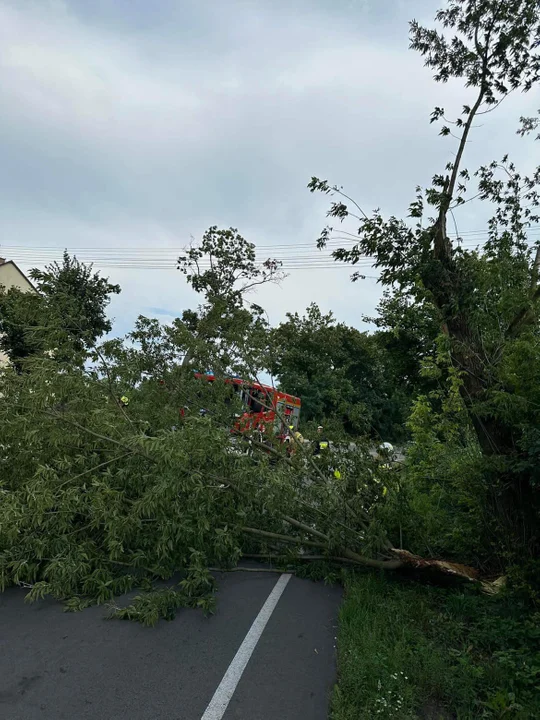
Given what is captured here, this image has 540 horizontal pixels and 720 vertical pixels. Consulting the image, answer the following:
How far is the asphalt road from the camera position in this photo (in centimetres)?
308

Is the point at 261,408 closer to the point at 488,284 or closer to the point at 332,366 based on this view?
the point at 488,284

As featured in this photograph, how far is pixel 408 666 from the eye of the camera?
11.6 feet

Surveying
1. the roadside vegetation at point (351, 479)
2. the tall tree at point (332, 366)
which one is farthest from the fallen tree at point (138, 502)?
the tall tree at point (332, 366)

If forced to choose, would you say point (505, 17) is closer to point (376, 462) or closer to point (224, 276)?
point (376, 462)

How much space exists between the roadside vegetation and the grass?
18 mm

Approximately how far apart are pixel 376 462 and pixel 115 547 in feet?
10.6

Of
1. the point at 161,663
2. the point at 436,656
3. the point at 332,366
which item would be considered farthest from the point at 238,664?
the point at 332,366

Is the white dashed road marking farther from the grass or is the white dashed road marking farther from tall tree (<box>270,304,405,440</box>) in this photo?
tall tree (<box>270,304,405,440</box>)

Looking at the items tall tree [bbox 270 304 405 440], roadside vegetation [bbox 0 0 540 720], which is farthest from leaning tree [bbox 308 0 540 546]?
tall tree [bbox 270 304 405 440]

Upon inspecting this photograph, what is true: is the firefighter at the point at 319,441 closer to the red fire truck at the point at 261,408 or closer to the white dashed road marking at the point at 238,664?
the red fire truck at the point at 261,408

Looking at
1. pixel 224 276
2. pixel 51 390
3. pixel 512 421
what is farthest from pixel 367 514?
pixel 224 276

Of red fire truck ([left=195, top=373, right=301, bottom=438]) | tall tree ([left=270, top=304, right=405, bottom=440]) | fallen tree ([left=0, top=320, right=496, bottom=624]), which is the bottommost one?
fallen tree ([left=0, top=320, right=496, bottom=624])

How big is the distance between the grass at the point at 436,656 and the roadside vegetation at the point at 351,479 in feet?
0.06

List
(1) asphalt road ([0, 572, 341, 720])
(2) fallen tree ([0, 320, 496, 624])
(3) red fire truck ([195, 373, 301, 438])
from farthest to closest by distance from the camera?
1. (3) red fire truck ([195, 373, 301, 438])
2. (2) fallen tree ([0, 320, 496, 624])
3. (1) asphalt road ([0, 572, 341, 720])
